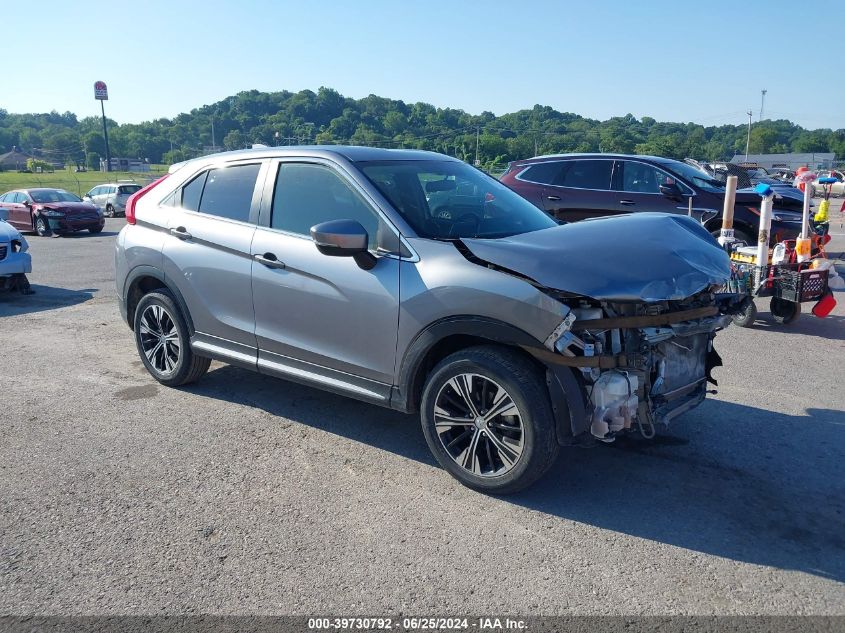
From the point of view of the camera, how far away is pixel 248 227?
4988 mm

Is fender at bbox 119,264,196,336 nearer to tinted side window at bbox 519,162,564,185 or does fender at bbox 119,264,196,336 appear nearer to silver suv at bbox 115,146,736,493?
silver suv at bbox 115,146,736,493

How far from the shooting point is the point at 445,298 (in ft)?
12.9

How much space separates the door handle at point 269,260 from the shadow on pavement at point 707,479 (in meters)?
1.19

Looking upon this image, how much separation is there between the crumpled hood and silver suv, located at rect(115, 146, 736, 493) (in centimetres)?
1

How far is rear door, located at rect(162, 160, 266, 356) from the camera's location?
16.4ft

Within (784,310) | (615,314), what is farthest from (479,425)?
(784,310)

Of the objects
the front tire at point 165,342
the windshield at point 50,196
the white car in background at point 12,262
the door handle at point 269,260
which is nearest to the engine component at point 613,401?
the door handle at point 269,260

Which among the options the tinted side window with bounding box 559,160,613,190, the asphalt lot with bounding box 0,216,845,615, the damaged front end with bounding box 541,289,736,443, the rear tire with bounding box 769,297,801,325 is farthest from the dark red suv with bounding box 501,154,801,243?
the damaged front end with bounding box 541,289,736,443

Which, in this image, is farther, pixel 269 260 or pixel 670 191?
pixel 670 191

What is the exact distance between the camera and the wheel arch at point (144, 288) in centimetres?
545

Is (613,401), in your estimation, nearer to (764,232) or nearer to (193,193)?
(193,193)

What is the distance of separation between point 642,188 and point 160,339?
8.21 meters

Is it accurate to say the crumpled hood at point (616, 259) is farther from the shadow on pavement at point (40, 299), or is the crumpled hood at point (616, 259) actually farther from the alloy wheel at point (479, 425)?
the shadow on pavement at point (40, 299)

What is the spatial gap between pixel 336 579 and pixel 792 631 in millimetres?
1910
